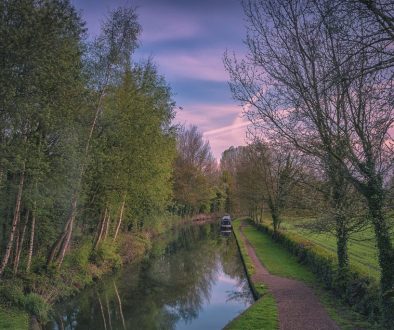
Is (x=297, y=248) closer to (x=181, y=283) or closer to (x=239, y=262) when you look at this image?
(x=239, y=262)

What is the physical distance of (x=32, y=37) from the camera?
533 inches

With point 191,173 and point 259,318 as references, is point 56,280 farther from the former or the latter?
point 191,173

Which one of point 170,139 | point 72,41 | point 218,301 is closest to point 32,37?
point 72,41

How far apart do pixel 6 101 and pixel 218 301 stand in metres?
14.2

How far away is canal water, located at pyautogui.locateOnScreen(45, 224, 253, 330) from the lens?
17406 mm

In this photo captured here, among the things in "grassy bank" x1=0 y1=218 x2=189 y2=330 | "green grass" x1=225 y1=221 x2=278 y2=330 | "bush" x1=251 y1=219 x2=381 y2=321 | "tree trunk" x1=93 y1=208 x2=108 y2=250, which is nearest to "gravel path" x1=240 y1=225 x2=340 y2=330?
"green grass" x1=225 y1=221 x2=278 y2=330

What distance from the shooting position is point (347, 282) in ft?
55.2

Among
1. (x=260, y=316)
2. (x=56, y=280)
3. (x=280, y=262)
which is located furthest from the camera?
(x=280, y=262)

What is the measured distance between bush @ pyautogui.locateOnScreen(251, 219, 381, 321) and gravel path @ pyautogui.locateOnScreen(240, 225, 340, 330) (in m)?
1.16

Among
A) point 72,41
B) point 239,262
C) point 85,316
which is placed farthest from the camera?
point 239,262

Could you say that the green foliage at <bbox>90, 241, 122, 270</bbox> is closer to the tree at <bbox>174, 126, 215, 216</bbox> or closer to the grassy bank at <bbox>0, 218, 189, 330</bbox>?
the grassy bank at <bbox>0, 218, 189, 330</bbox>

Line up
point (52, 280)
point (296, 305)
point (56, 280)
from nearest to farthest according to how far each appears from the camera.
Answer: point (296, 305), point (52, 280), point (56, 280)

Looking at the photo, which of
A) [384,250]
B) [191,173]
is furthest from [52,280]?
[191,173]

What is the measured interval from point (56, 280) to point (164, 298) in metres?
5.48
